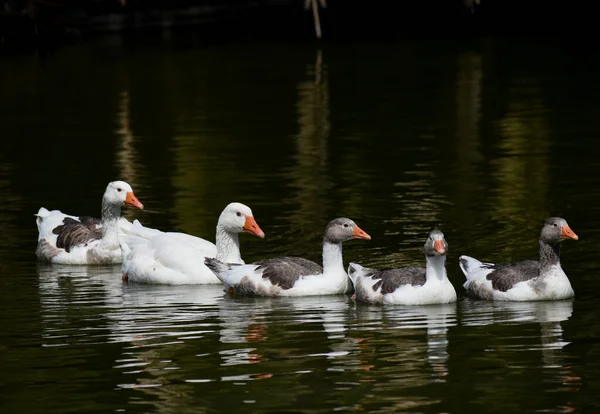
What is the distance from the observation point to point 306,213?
24.8 meters

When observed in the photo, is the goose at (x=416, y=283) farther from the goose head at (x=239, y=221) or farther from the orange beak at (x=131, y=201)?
the orange beak at (x=131, y=201)

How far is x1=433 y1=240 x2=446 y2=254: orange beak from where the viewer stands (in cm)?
1759

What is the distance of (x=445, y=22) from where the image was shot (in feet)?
245

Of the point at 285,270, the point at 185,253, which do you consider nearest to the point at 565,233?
the point at 285,270

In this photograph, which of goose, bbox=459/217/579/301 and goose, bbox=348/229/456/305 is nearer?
goose, bbox=348/229/456/305

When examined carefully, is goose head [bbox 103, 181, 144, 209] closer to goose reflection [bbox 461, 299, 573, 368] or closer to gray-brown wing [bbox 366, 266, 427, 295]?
gray-brown wing [bbox 366, 266, 427, 295]

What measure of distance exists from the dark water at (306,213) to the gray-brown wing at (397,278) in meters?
0.26

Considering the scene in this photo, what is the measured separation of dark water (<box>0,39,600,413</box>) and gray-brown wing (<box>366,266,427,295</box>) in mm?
262

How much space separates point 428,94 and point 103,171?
15977 mm

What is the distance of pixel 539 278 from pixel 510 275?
333 mm

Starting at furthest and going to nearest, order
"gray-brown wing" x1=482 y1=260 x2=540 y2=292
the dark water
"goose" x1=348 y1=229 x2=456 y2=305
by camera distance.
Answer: "gray-brown wing" x1=482 y1=260 x2=540 y2=292 < "goose" x1=348 y1=229 x2=456 y2=305 < the dark water

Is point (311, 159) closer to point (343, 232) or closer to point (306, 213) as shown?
point (306, 213)

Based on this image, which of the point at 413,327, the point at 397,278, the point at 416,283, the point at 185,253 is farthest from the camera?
the point at 185,253

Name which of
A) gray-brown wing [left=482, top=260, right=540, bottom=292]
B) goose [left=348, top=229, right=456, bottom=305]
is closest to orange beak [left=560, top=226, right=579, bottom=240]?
gray-brown wing [left=482, top=260, right=540, bottom=292]
